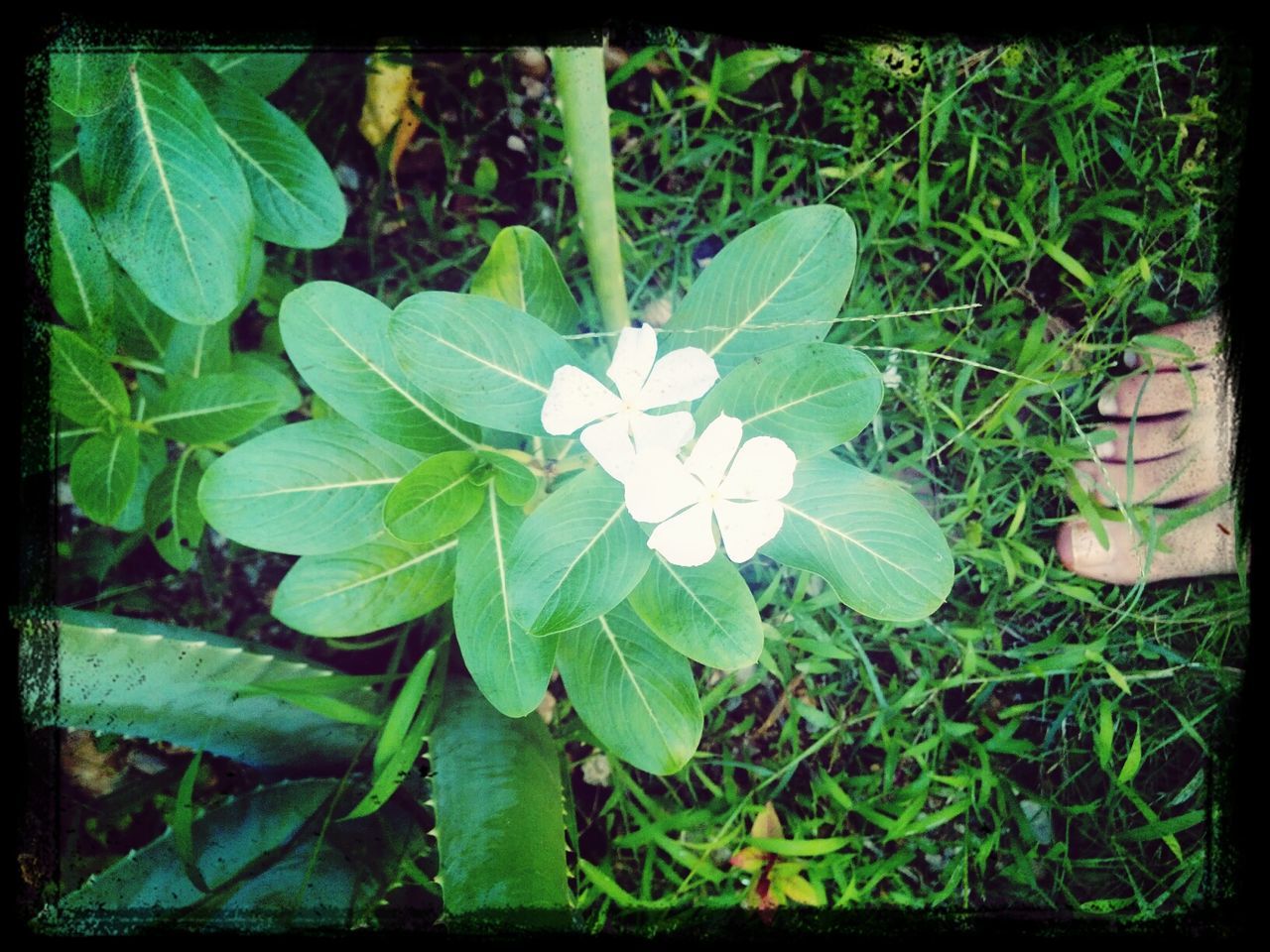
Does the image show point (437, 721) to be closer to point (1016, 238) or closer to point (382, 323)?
point (382, 323)

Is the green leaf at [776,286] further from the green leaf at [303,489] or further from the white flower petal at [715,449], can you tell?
the green leaf at [303,489]

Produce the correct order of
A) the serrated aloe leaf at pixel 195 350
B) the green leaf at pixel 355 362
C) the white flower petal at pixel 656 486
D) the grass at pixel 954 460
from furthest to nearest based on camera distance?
the grass at pixel 954 460, the serrated aloe leaf at pixel 195 350, the green leaf at pixel 355 362, the white flower petal at pixel 656 486

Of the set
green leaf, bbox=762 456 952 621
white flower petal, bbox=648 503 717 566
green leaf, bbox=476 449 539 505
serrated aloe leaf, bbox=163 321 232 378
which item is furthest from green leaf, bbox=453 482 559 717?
serrated aloe leaf, bbox=163 321 232 378

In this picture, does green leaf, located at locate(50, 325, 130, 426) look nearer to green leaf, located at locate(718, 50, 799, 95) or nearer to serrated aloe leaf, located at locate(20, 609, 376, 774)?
serrated aloe leaf, located at locate(20, 609, 376, 774)

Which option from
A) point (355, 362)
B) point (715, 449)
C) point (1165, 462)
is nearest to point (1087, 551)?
point (1165, 462)

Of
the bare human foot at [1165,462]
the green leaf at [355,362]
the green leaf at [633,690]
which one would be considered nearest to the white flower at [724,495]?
the green leaf at [633,690]

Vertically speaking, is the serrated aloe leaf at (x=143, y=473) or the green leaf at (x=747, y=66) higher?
the green leaf at (x=747, y=66)

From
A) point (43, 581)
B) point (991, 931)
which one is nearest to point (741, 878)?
point (991, 931)
